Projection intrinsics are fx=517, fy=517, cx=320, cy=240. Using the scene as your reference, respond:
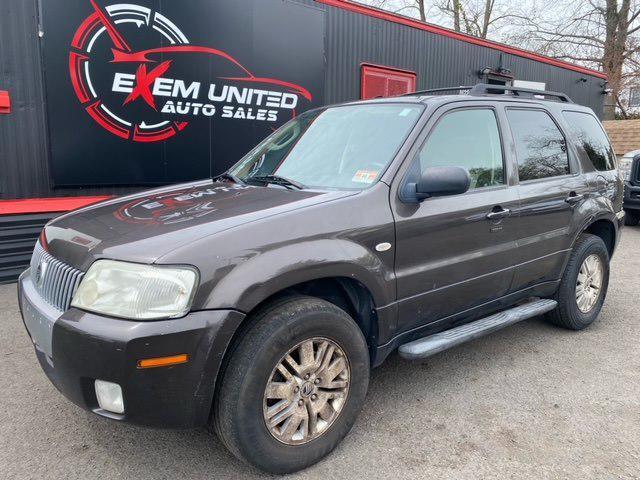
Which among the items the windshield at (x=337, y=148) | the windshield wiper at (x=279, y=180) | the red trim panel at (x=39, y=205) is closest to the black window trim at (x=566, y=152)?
the windshield at (x=337, y=148)

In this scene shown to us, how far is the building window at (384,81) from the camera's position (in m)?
9.18

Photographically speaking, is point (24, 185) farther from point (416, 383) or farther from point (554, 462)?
point (554, 462)

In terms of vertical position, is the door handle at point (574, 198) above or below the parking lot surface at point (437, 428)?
above

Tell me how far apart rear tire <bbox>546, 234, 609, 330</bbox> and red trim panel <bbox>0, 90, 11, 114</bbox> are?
5.80m

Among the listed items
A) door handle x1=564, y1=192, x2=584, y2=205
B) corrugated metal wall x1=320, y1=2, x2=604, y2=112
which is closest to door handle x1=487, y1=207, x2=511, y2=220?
door handle x1=564, y1=192, x2=584, y2=205

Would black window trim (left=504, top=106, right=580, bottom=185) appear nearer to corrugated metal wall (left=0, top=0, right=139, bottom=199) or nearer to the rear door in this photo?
the rear door

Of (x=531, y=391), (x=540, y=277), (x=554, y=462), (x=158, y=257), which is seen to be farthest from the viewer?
(x=540, y=277)

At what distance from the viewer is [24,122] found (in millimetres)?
5766

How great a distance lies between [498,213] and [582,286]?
5.18ft

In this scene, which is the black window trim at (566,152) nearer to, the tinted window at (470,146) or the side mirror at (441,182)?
the tinted window at (470,146)

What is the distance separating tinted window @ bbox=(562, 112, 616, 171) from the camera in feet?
14.1

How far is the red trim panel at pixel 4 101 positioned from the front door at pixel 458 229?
15.7ft

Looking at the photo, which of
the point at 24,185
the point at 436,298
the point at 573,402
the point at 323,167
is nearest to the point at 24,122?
the point at 24,185

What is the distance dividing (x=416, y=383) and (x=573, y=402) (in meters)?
0.96
